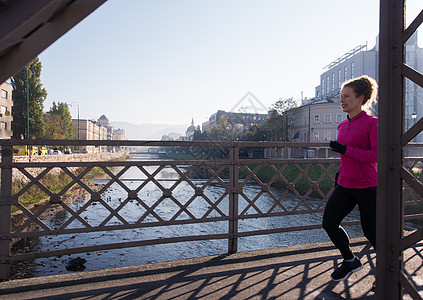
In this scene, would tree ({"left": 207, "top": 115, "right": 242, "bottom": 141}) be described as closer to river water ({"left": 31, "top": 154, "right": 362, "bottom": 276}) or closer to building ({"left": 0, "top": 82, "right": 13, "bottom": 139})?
building ({"left": 0, "top": 82, "right": 13, "bottom": 139})

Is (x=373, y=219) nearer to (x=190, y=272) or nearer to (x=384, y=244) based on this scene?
(x=384, y=244)

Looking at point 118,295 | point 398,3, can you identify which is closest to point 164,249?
point 118,295

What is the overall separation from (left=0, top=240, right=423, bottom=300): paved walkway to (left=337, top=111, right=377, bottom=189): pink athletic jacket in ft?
3.48

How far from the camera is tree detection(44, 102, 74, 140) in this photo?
58050 mm

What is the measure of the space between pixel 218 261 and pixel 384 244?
227 centimetres

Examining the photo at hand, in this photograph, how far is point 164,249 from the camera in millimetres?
8859

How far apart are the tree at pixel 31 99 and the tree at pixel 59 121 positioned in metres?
7.92

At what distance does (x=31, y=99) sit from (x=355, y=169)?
5454 centimetres

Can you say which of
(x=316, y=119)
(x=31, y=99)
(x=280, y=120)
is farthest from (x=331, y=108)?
(x=31, y=99)

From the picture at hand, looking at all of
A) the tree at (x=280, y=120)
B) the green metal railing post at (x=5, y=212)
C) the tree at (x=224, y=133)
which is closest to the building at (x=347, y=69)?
the tree at (x=280, y=120)

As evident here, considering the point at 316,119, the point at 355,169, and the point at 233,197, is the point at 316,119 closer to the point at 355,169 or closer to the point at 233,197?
the point at 233,197

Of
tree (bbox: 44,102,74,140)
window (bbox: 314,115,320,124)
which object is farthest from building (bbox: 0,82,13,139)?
window (bbox: 314,115,320,124)

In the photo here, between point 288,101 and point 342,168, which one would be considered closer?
point 342,168

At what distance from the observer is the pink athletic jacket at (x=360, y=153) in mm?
2754
